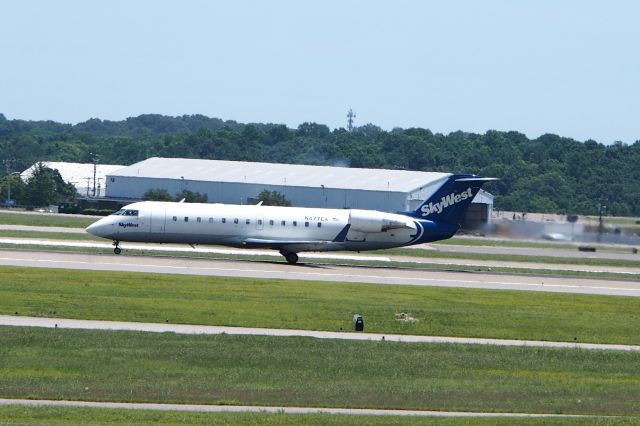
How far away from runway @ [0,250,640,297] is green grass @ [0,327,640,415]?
1907cm

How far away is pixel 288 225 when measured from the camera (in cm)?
6312

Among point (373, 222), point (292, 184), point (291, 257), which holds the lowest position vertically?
point (291, 257)

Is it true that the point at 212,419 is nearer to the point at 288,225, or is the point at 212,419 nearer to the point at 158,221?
the point at 158,221

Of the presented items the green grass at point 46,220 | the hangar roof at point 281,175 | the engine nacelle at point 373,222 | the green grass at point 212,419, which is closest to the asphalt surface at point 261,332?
the green grass at point 212,419

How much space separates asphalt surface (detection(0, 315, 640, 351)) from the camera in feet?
115

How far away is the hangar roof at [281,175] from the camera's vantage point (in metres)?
120

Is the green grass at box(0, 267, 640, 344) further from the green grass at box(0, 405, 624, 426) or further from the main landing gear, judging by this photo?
the green grass at box(0, 405, 624, 426)

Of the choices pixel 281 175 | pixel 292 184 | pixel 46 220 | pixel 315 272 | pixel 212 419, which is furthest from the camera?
pixel 281 175

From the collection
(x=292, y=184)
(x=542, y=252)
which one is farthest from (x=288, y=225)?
(x=292, y=184)

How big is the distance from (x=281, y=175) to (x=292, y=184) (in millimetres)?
4614

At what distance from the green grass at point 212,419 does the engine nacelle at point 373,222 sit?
129 feet

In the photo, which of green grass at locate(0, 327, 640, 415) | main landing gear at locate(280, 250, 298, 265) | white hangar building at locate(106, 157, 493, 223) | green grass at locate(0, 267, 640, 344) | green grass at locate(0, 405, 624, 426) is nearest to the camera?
green grass at locate(0, 405, 624, 426)

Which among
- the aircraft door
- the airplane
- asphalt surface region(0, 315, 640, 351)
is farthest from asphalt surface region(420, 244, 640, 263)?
asphalt surface region(0, 315, 640, 351)

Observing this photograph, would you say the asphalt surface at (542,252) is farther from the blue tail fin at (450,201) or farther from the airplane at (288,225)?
the airplane at (288,225)
